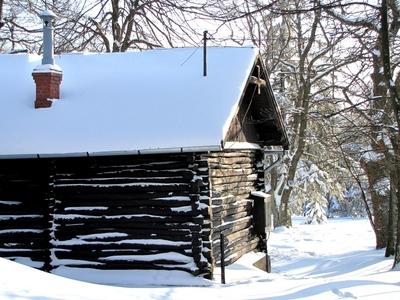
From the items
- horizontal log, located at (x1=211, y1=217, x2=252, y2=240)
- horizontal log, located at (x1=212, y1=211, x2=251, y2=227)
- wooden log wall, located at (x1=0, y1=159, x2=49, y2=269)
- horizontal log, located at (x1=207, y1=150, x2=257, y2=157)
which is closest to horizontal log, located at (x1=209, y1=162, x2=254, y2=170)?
horizontal log, located at (x1=207, y1=150, x2=257, y2=157)

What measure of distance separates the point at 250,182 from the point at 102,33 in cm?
1247

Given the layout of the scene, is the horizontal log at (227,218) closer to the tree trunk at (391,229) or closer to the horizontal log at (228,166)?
the horizontal log at (228,166)

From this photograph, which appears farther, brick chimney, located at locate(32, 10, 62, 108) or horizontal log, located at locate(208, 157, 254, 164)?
brick chimney, located at locate(32, 10, 62, 108)

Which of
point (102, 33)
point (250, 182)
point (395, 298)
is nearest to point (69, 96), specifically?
point (250, 182)

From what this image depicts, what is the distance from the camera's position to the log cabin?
36.7ft

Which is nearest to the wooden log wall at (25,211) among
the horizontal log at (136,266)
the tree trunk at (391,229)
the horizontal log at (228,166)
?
the horizontal log at (136,266)

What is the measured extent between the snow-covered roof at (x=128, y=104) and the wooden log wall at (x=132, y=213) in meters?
0.57

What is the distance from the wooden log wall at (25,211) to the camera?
39.1 feet

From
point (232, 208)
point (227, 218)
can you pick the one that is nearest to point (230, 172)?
point (232, 208)

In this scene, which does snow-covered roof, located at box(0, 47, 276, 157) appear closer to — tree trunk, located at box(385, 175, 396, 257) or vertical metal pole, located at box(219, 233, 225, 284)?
vertical metal pole, located at box(219, 233, 225, 284)

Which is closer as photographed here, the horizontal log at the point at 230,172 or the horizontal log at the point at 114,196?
the horizontal log at the point at 114,196

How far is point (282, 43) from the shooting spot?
1110 inches

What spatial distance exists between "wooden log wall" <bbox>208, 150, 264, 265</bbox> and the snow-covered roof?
98cm

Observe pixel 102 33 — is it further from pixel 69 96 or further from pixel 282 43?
pixel 69 96
